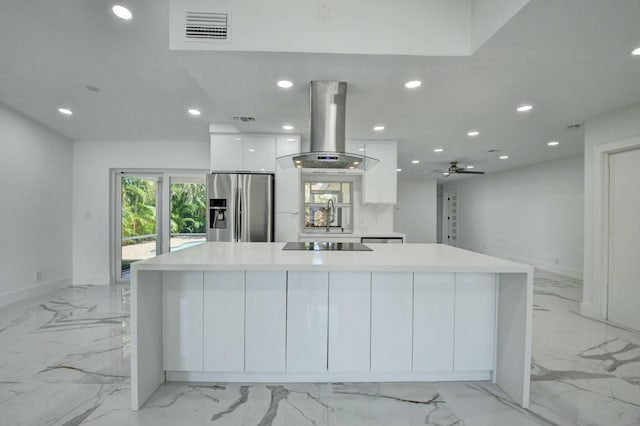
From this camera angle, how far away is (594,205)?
3404 millimetres

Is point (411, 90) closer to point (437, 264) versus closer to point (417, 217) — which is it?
point (437, 264)

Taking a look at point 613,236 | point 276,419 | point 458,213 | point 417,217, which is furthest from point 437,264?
point 458,213

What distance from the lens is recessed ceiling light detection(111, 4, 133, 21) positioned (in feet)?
6.28

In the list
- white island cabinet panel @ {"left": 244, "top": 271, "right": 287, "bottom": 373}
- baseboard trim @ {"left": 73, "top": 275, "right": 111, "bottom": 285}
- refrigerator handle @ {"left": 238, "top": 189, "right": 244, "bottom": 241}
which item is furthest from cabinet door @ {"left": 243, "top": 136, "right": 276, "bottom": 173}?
baseboard trim @ {"left": 73, "top": 275, "right": 111, "bottom": 285}

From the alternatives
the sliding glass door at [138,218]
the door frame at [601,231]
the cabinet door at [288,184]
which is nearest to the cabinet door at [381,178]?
the cabinet door at [288,184]

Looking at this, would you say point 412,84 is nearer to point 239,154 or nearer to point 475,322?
point 475,322

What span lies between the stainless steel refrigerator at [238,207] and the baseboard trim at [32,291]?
2.52 meters

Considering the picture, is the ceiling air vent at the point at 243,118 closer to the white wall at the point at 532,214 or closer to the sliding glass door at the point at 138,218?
the sliding glass door at the point at 138,218

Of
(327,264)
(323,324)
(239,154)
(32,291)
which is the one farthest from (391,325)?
(32,291)

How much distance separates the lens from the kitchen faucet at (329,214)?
4.83m

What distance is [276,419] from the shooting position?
1636 mm

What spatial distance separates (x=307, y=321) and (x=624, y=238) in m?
3.63

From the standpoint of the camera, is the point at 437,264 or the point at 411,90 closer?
the point at 437,264

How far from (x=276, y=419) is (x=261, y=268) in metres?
0.84
